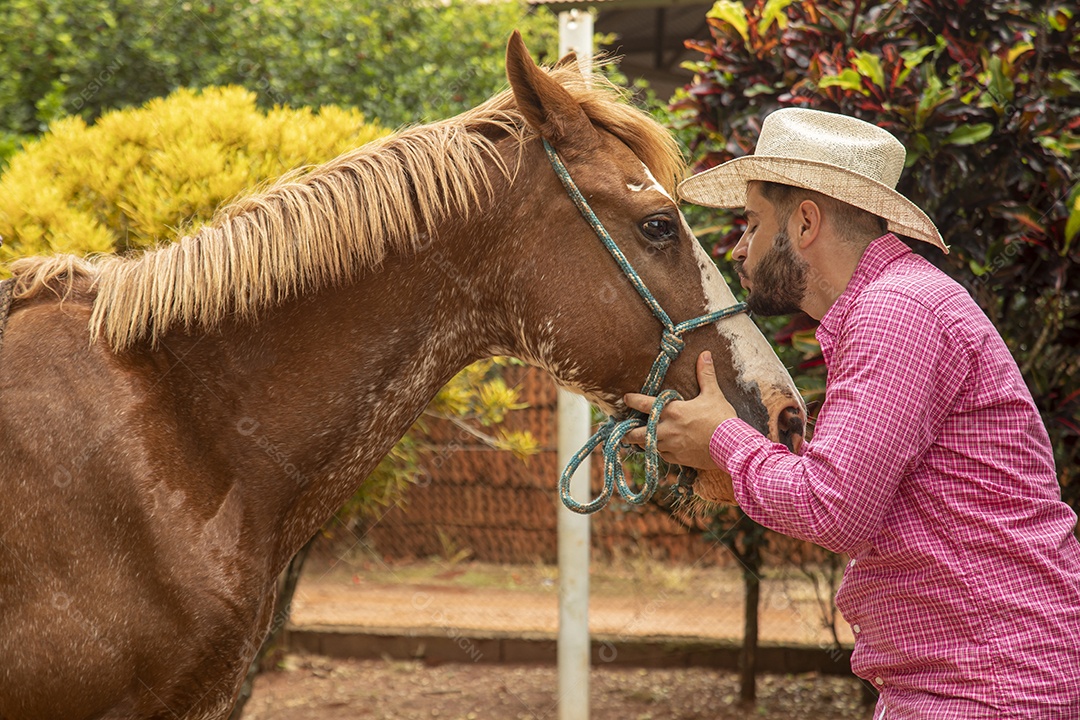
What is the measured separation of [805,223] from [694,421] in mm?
488

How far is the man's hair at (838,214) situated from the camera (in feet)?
6.54

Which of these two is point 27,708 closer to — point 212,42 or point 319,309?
point 319,309

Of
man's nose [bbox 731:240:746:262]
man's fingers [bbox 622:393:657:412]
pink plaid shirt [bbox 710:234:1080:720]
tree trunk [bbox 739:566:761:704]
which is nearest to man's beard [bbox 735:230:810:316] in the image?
man's nose [bbox 731:240:746:262]

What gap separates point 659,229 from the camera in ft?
7.28

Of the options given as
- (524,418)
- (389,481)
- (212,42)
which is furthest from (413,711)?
(212,42)

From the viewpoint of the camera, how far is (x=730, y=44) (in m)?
4.15

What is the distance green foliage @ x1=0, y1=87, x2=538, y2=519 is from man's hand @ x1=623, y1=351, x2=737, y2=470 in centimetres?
196

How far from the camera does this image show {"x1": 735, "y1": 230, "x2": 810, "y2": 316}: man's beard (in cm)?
200

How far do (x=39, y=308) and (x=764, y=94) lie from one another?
301 centimetres

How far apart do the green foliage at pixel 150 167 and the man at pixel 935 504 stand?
240cm

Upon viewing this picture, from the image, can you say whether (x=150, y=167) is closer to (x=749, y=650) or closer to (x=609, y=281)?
(x=609, y=281)

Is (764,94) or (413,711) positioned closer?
(764,94)

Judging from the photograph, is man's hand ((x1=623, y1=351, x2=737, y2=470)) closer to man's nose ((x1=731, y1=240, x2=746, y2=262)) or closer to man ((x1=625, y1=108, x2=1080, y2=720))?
man ((x1=625, y1=108, x2=1080, y2=720))

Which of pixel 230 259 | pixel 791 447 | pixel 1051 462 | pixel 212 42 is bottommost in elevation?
pixel 212 42
